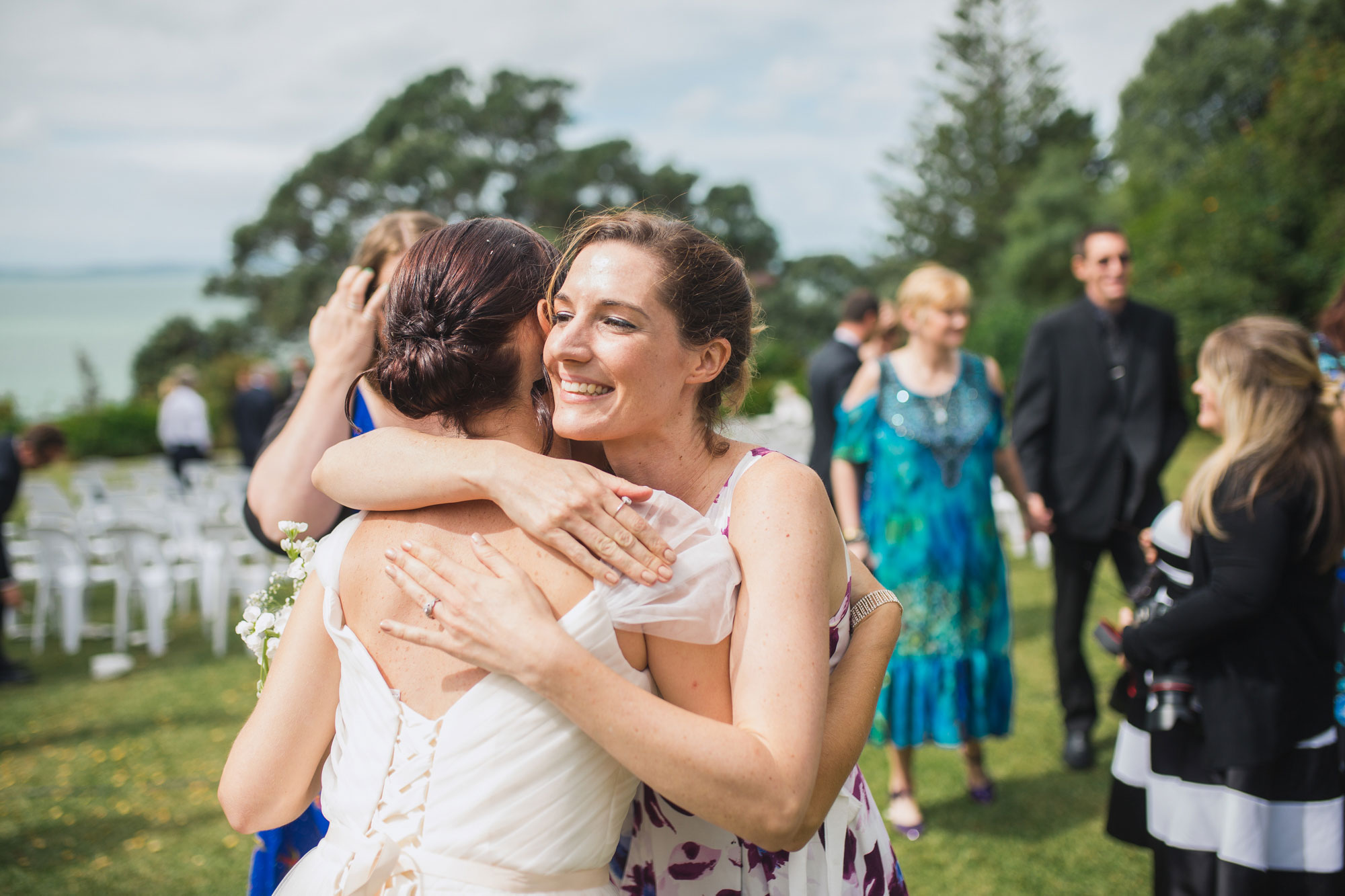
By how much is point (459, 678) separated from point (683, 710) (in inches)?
14.4

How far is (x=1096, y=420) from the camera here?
15.7ft

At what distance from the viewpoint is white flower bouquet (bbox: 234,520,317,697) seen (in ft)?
5.90

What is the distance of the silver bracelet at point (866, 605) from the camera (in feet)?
5.86

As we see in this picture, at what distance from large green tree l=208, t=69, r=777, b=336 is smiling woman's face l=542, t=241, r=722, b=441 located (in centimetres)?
3589

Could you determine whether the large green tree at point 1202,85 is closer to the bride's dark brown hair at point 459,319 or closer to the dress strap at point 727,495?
the dress strap at point 727,495

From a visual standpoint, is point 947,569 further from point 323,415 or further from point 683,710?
point 683,710

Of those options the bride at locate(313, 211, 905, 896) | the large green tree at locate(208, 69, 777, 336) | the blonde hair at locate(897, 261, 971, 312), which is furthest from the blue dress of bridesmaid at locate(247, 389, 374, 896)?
the large green tree at locate(208, 69, 777, 336)

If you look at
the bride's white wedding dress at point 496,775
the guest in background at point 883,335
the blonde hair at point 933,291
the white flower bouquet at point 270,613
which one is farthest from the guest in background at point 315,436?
the guest in background at point 883,335

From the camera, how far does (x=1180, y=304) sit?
17.3 metres

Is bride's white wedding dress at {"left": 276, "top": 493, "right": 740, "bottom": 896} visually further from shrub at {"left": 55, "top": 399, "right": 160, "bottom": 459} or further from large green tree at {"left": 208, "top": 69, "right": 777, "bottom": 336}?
large green tree at {"left": 208, "top": 69, "right": 777, "bottom": 336}

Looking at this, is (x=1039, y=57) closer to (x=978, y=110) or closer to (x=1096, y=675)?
(x=978, y=110)

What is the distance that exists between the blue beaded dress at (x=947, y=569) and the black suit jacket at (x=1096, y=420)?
80 cm

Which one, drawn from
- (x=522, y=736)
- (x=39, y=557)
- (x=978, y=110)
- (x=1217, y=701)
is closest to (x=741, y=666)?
(x=522, y=736)

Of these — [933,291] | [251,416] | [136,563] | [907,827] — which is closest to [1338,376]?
[933,291]
